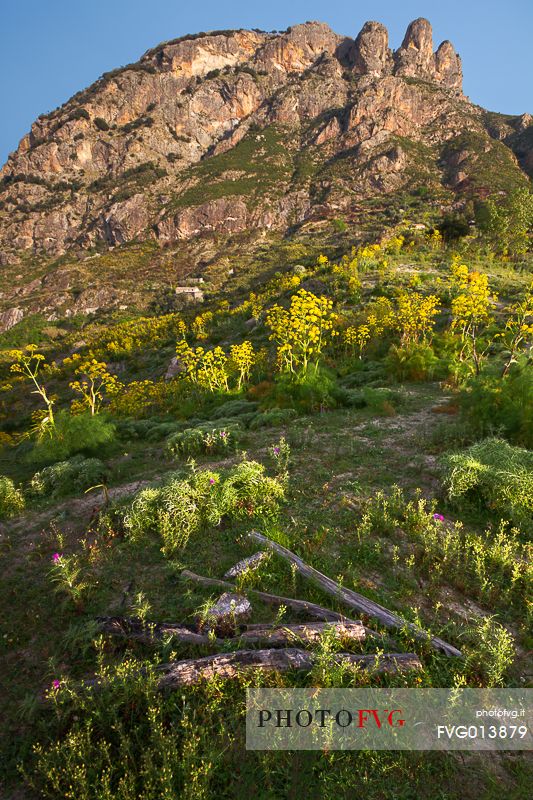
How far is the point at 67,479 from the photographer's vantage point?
7637 millimetres

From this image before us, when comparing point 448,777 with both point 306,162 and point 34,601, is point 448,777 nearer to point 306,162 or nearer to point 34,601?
point 34,601

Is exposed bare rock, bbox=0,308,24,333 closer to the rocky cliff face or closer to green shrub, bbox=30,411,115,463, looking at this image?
the rocky cliff face

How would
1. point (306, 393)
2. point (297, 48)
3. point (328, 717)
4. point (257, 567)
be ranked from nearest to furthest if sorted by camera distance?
point (328, 717), point (257, 567), point (306, 393), point (297, 48)

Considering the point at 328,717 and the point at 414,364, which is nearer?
the point at 328,717

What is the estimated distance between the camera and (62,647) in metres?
3.34

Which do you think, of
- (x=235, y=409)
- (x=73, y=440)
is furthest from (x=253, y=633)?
(x=235, y=409)

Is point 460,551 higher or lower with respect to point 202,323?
lower

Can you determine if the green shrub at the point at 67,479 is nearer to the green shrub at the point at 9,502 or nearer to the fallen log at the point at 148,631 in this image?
the green shrub at the point at 9,502

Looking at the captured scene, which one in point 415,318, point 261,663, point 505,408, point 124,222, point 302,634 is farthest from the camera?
point 124,222

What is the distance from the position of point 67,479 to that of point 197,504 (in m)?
4.09

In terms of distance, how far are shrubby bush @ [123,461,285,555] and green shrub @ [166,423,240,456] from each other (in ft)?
9.20

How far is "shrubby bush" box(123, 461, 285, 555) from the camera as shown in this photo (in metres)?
4.77

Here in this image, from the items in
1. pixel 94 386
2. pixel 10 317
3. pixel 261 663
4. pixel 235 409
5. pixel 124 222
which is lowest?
pixel 261 663

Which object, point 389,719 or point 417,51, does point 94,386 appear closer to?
point 389,719
